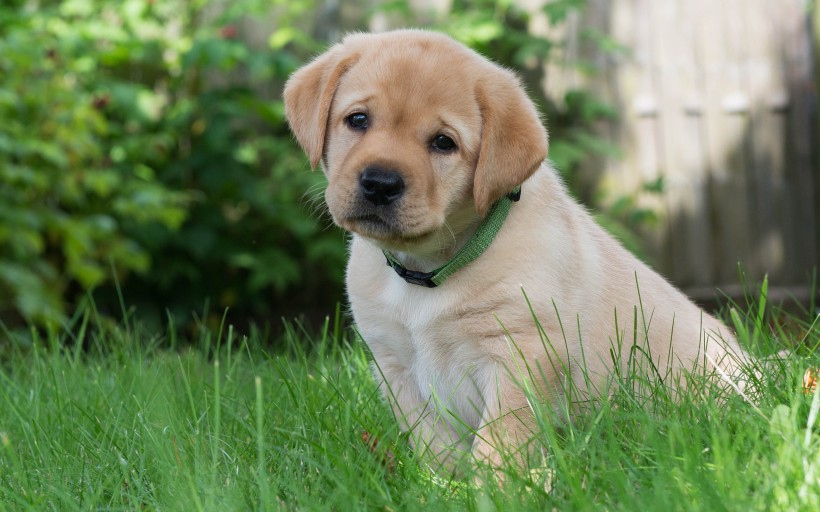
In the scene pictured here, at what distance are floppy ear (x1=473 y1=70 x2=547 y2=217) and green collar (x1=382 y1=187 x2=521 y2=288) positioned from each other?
0.08m

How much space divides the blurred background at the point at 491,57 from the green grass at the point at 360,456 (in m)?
3.75

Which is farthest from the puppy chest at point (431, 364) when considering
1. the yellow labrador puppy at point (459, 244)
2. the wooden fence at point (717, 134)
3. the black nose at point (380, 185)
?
the wooden fence at point (717, 134)

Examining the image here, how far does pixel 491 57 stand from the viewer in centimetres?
734

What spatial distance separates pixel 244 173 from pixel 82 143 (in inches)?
47.4

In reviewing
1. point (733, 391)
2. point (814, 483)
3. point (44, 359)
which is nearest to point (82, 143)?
point (44, 359)

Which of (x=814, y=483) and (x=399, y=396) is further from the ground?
(x=814, y=483)

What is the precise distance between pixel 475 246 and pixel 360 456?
2.40 ft

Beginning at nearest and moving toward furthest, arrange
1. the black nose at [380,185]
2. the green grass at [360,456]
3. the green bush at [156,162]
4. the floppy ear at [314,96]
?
the green grass at [360,456] < the black nose at [380,185] < the floppy ear at [314,96] < the green bush at [156,162]

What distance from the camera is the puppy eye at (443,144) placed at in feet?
9.27

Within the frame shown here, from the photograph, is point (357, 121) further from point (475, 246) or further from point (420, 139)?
point (475, 246)

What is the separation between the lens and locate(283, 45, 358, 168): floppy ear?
2.99m

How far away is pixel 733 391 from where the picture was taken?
2.58 m

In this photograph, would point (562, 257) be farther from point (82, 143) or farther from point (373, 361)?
point (82, 143)

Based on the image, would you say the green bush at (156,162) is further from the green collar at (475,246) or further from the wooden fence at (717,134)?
the green collar at (475,246)
